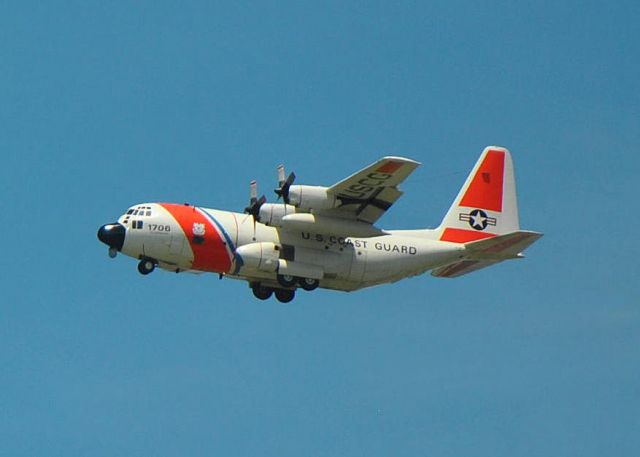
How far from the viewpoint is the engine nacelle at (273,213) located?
3794 cm

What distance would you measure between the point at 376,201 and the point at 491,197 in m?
5.05

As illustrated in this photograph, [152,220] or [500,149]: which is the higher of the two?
[500,149]

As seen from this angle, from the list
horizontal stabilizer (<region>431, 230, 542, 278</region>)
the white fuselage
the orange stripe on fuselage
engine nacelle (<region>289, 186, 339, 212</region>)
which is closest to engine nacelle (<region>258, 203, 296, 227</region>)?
the white fuselage

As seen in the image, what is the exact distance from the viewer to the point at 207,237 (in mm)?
37688

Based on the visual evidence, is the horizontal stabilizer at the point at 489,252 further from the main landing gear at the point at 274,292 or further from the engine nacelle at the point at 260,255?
the engine nacelle at the point at 260,255

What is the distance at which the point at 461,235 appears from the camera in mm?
40719

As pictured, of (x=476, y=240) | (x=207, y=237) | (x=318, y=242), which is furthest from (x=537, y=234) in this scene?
(x=207, y=237)

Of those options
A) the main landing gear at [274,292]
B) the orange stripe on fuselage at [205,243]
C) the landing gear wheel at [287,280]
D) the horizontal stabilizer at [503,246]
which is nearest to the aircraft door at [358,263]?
the landing gear wheel at [287,280]

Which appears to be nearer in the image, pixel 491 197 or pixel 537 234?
→ pixel 537 234

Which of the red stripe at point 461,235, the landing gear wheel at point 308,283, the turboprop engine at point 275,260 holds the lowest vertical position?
the landing gear wheel at point 308,283

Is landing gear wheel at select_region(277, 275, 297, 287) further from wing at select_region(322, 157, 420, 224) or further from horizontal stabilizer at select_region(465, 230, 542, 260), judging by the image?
horizontal stabilizer at select_region(465, 230, 542, 260)

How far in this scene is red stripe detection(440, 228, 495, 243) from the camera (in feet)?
133

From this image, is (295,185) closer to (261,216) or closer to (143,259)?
(261,216)

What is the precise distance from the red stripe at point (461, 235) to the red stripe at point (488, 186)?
33.7 inches
